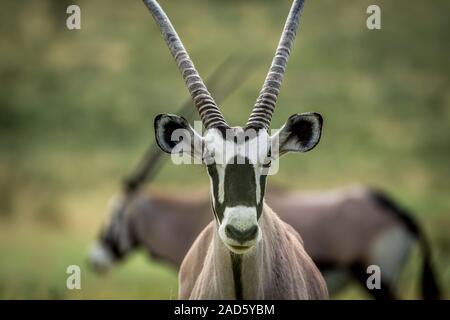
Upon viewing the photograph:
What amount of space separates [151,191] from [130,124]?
25195 millimetres

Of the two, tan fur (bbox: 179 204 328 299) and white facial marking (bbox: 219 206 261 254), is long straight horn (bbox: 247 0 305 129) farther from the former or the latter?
white facial marking (bbox: 219 206 261 254)

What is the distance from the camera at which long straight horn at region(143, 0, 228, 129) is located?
7.81 m

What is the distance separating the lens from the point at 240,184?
23.6 ft

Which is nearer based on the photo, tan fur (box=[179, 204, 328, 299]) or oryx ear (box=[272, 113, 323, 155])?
tan fur (box=[179, 204, 328, 299])

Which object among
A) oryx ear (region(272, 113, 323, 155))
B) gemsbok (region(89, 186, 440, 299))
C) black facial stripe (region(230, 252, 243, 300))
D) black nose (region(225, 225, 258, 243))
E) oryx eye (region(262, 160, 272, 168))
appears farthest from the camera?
gemsbok (region(89, 186, 440, 299))

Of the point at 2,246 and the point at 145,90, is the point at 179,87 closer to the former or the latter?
the point at 145,90

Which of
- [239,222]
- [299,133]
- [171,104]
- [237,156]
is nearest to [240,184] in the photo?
[237,156]

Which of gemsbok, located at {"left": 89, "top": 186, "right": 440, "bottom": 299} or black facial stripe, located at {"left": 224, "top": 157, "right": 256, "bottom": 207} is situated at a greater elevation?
gemsbok, located at {"left": 89, "top": 186, "right": 440, "bottom": 299}

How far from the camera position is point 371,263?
1770 cm

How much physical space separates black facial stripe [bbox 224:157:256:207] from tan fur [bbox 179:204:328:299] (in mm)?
528

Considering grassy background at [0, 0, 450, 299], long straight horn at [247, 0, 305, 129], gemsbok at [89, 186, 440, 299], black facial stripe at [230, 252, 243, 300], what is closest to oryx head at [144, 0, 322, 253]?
long straight horn at [247, 0, 305, 129]

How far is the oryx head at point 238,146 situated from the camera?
7078 millimetres

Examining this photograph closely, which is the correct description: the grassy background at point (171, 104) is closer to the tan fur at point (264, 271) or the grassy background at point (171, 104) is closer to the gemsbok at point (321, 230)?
the gemsbok at point (321, 230)
